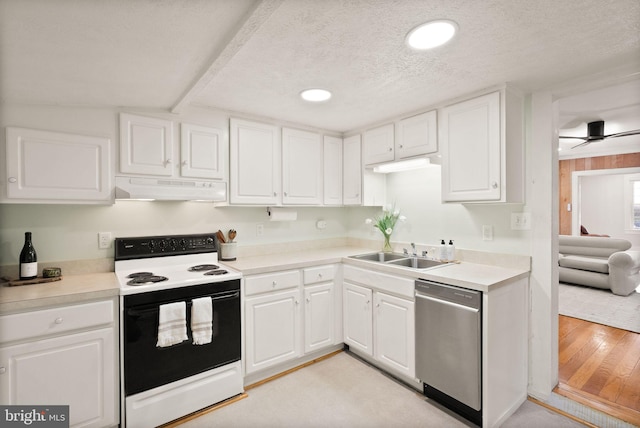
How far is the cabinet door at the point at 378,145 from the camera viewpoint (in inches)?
112

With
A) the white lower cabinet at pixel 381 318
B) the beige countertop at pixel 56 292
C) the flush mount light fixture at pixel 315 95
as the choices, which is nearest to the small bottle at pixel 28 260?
the beige countertop at pixel 56 292

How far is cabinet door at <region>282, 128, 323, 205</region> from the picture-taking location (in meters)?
2.94

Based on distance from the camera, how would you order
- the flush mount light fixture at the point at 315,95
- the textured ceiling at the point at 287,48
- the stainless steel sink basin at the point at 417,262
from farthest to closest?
the stainless steel sink basin at the point at 417,262 → the flush mount light fixture at the point at 315,95 → the textured ceiling at the point at 287,48

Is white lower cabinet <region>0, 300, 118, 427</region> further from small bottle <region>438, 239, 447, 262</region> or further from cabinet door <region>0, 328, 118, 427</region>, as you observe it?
small bottle <region>438, 239, 447, 262</region>

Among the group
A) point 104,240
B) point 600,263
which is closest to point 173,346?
point 104,240

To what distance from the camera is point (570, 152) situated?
6.32 metres

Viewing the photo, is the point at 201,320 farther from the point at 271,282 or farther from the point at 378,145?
the point at 378,145

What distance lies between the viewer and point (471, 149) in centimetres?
222

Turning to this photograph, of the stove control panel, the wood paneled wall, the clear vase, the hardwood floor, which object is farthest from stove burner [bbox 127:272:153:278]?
the wood paneled wall

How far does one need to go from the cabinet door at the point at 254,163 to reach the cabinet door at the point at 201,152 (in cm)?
11

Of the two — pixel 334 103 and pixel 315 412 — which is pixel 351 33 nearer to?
pixel 334 103

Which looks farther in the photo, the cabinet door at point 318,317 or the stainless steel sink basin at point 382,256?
the stainless steel sink basin at point 382,256

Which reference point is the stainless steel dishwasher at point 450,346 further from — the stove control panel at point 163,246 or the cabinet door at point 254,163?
the stove control panel at point 163,246

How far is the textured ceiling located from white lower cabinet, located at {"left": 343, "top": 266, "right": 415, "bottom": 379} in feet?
4.84
